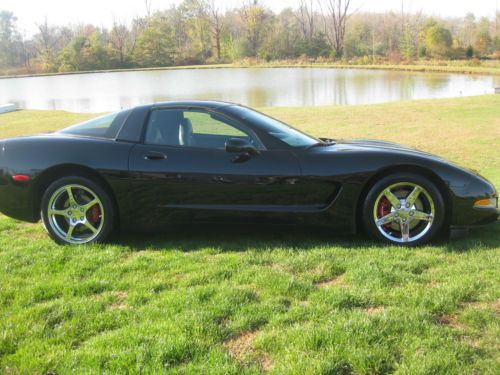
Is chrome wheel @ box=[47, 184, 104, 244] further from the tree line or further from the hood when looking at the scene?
the tree line

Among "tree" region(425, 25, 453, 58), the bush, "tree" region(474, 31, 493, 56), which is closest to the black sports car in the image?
the bush

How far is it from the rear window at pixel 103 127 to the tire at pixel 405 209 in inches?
89.7

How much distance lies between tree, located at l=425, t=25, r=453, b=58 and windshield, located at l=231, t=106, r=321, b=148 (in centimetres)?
5362

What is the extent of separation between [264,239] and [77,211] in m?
1.67

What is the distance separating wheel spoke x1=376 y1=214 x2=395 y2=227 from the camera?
3.99m

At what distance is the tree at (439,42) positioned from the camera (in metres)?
52.4

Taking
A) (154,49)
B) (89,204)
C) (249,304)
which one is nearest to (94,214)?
(89,204)

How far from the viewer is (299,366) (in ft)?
7.56

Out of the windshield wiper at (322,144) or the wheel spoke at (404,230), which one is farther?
the windshield wiper at (322,144)

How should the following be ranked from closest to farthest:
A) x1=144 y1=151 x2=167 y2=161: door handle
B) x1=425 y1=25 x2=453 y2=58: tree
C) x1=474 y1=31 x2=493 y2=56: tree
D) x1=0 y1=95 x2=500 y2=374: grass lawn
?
x1=0 y1=95 x2=500 y2=374: grass lawn, x1=144 y1=151 x2=167 y2=161: door handle, x1=474 y1=31 x2=493 y2=56: tree, x1=425 y1=25 x2=453 y2=58: tree

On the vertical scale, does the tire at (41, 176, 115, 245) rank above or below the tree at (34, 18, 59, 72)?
below

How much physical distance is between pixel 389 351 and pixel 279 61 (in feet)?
219

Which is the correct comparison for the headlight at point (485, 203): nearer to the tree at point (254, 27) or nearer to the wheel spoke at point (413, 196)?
the wheel spoke at point (413, 196)

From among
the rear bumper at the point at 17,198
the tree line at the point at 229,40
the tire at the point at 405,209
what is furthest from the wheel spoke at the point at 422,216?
the tree line at the point at 229,40
